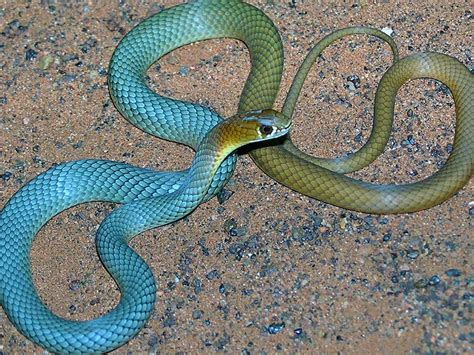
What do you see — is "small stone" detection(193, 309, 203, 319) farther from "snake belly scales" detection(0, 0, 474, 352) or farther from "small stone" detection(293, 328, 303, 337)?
"small stone" detection(293, 328, 303, 337)

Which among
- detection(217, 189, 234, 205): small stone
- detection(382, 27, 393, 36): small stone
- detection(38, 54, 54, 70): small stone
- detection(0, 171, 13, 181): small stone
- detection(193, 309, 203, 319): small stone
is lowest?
detection(0, 171, 13, 181): small stone

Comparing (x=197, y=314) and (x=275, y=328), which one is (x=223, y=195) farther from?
(x=275, y=328)

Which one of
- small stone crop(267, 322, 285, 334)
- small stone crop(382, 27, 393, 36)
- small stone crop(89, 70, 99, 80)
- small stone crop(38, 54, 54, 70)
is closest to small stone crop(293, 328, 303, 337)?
small stone crop(267, 322, 285, 334)

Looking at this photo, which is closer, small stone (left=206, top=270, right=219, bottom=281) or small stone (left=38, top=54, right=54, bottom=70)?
small stone (left=206, top=270, right=219, bottom=281)

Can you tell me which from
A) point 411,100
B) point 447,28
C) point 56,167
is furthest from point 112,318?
point 447,28

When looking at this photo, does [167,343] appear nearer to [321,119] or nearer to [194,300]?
[194,300]

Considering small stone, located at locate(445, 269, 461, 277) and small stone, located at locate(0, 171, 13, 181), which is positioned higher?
small stone, located at locate(445, 269, 461, 277)
